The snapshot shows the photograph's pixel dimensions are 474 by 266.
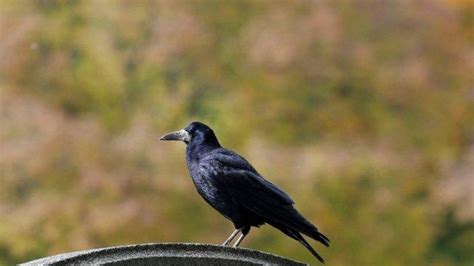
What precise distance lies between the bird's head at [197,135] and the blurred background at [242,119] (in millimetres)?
3306

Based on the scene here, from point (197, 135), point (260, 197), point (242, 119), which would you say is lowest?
point (260, 197)

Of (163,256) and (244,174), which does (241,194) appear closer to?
(244,174)

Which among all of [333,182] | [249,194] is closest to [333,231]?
[333,182]

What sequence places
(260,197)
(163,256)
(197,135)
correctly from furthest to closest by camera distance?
(197,135), (260,197), (163,256)

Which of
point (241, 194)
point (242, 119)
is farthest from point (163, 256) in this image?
point (242, 119)

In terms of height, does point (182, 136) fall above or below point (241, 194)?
above

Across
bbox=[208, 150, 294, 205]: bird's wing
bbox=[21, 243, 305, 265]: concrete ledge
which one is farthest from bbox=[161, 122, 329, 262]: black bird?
bbox=[21, 243, 305, 265]: concrete ledge

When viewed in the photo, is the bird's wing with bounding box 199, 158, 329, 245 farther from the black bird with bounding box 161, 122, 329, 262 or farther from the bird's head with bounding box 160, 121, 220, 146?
the bird's head with bounding box 160, 121, 220, 146

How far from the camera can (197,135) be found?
11.3 feet

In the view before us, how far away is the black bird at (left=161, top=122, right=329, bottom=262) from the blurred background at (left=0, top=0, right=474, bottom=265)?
11.1 feet

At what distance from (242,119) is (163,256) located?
4.32 m

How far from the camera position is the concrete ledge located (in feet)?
10.1

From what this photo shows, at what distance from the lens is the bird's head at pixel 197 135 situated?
3.42m

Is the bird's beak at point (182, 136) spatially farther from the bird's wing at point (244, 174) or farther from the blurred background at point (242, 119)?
the blurred background at point (242, 119)
